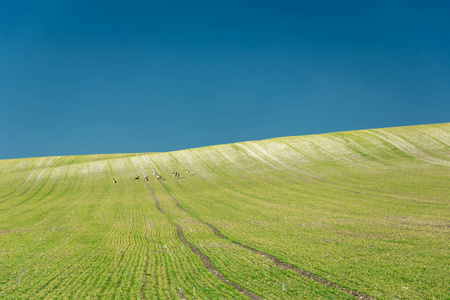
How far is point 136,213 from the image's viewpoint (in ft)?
119

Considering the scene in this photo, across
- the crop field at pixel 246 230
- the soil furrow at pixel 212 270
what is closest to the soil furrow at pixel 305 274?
the crop field at pixel 246 230

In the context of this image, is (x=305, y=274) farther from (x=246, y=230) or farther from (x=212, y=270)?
(x=246, y=230)

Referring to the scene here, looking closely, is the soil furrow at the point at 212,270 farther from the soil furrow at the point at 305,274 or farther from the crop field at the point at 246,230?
the soil furrow at the point at 305,274

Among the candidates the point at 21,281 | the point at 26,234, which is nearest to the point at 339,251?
the point at 21,281

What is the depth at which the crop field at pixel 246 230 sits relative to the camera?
13.3m

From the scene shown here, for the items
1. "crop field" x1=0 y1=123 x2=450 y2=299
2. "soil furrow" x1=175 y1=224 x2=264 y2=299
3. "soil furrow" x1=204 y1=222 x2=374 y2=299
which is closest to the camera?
"soil furrow" x1=204 y1=222 x2=374 y2=299

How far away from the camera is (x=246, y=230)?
25.2 meters

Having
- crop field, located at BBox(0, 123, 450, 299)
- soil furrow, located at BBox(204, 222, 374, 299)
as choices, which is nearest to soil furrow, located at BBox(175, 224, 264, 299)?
crop field, located at BBox(0, 123, 450, 299)

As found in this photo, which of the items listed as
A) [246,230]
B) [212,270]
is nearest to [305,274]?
[212,270]

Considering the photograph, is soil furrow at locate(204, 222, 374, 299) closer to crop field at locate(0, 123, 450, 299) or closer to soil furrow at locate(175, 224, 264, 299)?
crop field at locate(0, 123, 450, 299)

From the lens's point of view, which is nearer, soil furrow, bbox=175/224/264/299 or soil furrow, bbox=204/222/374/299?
soil furrow, bbox=204/222/374/299

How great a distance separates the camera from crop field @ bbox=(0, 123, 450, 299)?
43.7 ft

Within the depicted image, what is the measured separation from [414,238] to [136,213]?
30.4 metres

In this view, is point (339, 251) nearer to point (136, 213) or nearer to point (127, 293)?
point (127, 293)
